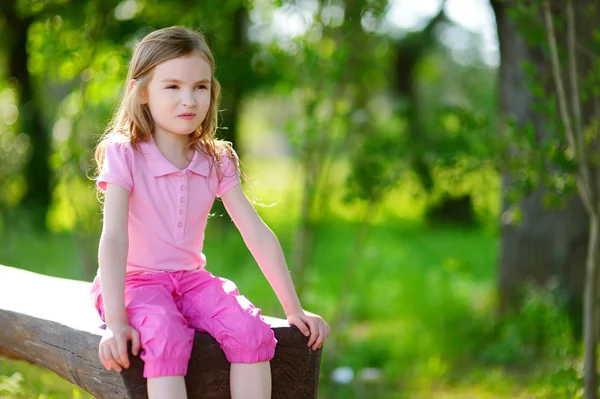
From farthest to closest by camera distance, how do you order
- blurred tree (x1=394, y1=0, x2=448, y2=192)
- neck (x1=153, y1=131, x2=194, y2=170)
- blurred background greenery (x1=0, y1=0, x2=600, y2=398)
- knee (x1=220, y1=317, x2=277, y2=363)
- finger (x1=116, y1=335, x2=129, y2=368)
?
blurred tree (x1=394, y1=0, x2=448, y2=192)
blurred background greenery (x1=0, y1=0, x2=600, y2=398)
neck (x1=153, y1=131, x2=194, y2=170)
knee (x1=220, y1=317, x2=277, y2=363)
finger (x1=116, y1=335, x2=129, y2=368)

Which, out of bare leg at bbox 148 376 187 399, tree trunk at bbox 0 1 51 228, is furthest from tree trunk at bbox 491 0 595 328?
tree trunk at bbox 0 1 51 228

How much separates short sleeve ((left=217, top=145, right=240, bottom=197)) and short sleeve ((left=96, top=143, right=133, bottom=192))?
0.30 m

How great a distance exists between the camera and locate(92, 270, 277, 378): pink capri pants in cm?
234

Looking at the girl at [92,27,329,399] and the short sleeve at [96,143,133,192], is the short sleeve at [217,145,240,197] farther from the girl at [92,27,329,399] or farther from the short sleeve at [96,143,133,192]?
the short sleeve at [96,143,133,192]

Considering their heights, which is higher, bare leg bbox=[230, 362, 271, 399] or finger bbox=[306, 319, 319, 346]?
finger bbox=[306, 319, 319, 346]

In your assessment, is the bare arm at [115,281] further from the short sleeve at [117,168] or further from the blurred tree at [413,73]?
the blurred tree at [413,73]

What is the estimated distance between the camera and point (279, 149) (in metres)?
35.2

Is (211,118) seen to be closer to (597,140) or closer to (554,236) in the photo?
(597,140)

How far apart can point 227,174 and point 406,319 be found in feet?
14.4

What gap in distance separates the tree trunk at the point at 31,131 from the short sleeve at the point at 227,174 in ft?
28.4

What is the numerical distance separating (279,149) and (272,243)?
107 feet

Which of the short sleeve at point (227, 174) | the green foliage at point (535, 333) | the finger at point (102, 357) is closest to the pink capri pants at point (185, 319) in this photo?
the finger at point (102, 357)

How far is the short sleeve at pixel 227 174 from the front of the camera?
2.68m

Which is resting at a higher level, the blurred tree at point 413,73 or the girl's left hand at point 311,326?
the blurred tree at point 413,73
